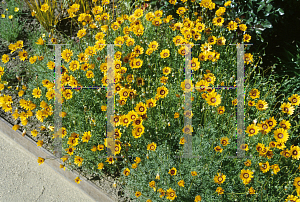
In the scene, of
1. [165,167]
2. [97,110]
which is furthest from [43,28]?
[165,167]

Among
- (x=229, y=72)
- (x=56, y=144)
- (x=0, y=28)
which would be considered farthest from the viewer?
(x=0, y=28)

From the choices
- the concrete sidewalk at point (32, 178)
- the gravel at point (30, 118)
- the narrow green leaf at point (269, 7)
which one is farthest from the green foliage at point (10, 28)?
the narrow green leaf at point (269, 7)

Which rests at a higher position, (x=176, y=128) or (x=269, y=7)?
(x=269, y=7)

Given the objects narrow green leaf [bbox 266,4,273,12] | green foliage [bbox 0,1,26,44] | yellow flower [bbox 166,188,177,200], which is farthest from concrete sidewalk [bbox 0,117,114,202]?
narrow green leaf [bbox 266,4,273,12]

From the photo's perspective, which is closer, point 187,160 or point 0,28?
point 187,160

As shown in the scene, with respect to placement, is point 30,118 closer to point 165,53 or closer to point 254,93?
point 165,53

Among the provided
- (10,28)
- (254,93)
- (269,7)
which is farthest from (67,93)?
(269,7)

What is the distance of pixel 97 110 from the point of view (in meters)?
3.28

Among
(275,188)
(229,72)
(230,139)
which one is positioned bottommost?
(275,188)

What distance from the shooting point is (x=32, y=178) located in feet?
10.3

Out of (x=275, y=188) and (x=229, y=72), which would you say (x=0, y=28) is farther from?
(x=275, y=188)

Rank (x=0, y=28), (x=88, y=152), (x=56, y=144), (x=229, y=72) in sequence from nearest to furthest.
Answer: (x=88, y=152) → (x=56, y=144) → (x=229, y=72) → (x=0, y=28)

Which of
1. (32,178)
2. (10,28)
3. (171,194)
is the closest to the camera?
(171,194)

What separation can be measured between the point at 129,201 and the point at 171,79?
5.06 feet
